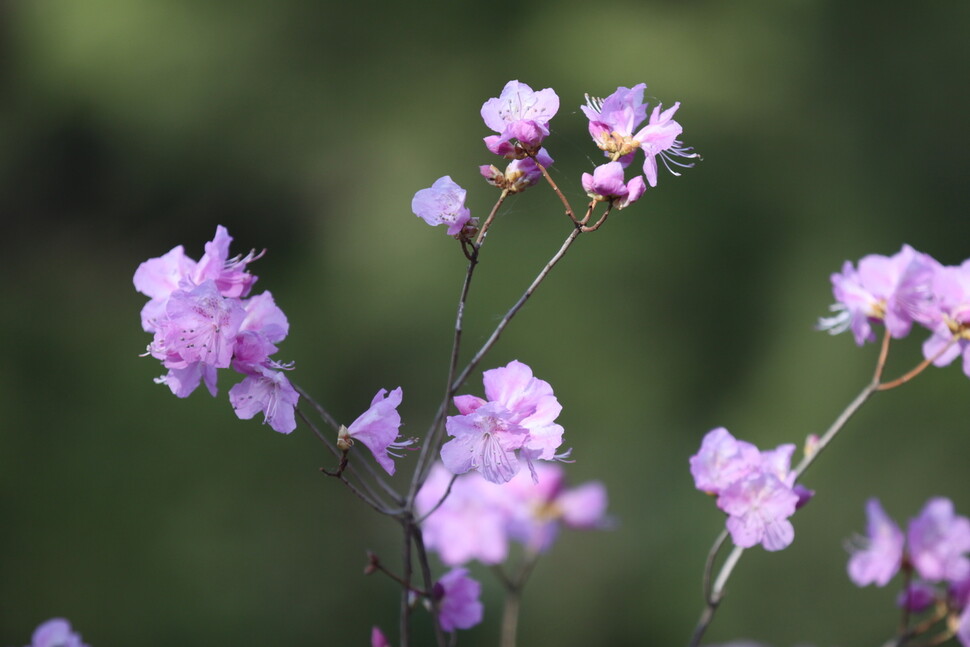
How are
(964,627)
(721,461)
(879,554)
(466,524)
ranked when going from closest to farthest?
1. (721,461)
2. (964,627)
3. (879,554)
4. (466,524)

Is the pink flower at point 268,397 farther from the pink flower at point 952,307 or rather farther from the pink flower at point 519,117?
the pink flower at point 952,307

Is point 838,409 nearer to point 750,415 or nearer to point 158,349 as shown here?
point 750,415

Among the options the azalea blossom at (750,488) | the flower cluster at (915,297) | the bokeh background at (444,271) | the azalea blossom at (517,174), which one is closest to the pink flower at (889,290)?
the flower cluster at (915,297)

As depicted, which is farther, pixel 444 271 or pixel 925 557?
pixel 444 271

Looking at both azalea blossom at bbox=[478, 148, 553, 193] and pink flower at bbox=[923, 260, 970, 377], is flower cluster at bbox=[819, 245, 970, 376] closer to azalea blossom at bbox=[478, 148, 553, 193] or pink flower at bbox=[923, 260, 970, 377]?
pink flower at bbox=[923, 260, 970, 377]

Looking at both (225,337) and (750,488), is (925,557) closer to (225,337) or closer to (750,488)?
(750,488)

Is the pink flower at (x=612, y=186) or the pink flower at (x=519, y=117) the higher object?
the pink flower at (x=519, y=117)

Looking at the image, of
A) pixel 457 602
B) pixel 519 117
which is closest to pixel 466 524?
pixel 457 602
